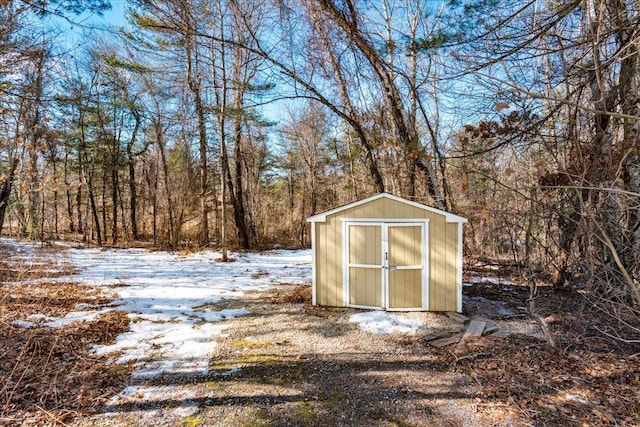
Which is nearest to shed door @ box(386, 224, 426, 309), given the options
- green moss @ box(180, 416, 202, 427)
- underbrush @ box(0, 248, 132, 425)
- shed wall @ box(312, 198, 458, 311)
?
shed wall @ box(312, 198, 458, 311)

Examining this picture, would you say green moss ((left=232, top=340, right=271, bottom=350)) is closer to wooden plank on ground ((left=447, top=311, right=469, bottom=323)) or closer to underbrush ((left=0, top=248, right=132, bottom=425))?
underbrush ((left=0, top=248, right=132, bottom=425))

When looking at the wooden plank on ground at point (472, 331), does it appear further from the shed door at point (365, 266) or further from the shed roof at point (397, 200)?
the shed roof at point (397, 200)

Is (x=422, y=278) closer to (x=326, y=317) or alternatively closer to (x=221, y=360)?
(x=326, y=317)

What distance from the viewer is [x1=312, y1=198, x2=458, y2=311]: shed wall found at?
527cm

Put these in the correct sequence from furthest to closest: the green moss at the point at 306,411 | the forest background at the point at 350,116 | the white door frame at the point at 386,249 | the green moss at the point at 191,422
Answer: the white door frame at the point at 386,249 < the forest background at the point at 350,116 < the green moss at the point at 306,411 < the green moss at the point at 191,422

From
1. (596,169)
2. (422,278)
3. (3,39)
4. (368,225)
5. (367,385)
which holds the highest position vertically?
(3,39)

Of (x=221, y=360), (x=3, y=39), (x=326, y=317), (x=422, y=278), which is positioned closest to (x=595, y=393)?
(x=422, y=278)

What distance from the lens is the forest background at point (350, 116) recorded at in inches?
157

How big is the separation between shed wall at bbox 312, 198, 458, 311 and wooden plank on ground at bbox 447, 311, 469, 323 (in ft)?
0.31

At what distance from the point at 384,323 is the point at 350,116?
5.37 metres

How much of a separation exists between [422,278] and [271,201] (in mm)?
13106

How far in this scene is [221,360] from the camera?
12.1ft

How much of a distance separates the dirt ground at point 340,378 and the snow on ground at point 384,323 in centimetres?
15

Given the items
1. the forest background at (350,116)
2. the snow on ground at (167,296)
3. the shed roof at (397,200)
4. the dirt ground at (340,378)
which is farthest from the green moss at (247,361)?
the forest background at (350,116)
